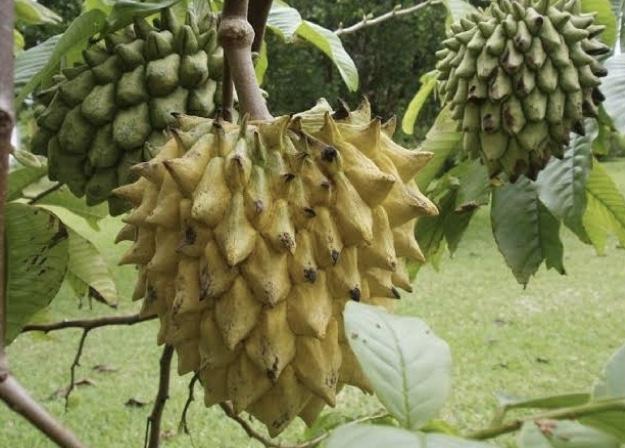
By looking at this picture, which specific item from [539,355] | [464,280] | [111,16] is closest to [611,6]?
[111,16]

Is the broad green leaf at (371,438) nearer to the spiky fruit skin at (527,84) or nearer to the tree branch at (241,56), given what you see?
the tree branch at (241,56)

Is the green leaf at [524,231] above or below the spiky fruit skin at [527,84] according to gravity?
below

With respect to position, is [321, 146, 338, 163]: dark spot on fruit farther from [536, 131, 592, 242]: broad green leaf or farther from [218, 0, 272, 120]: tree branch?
[536, 131, 592, 242]: broad green leaf

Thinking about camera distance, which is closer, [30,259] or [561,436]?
[561,436]

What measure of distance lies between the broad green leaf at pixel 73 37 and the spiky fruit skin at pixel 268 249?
25 centimetres

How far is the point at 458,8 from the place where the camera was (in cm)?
184

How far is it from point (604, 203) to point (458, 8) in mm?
559

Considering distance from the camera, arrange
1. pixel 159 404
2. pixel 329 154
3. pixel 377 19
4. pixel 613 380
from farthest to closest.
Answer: pixel 377 19 → pixel 159 404 → pixel 329 154 → pixel 613 380

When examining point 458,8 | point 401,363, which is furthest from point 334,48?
point 401,363

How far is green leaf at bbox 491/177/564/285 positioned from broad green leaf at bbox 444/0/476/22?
1.50 feet

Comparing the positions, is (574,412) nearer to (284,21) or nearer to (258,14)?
(258,14)

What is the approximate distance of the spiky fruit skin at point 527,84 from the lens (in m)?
1.48

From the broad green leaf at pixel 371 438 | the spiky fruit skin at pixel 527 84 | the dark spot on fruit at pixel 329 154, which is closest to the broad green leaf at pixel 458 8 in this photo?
the spiky fruit skin at pixel 527 84

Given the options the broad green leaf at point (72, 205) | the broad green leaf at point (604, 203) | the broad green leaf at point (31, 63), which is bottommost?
the broad green leaf at point (72, 205)
